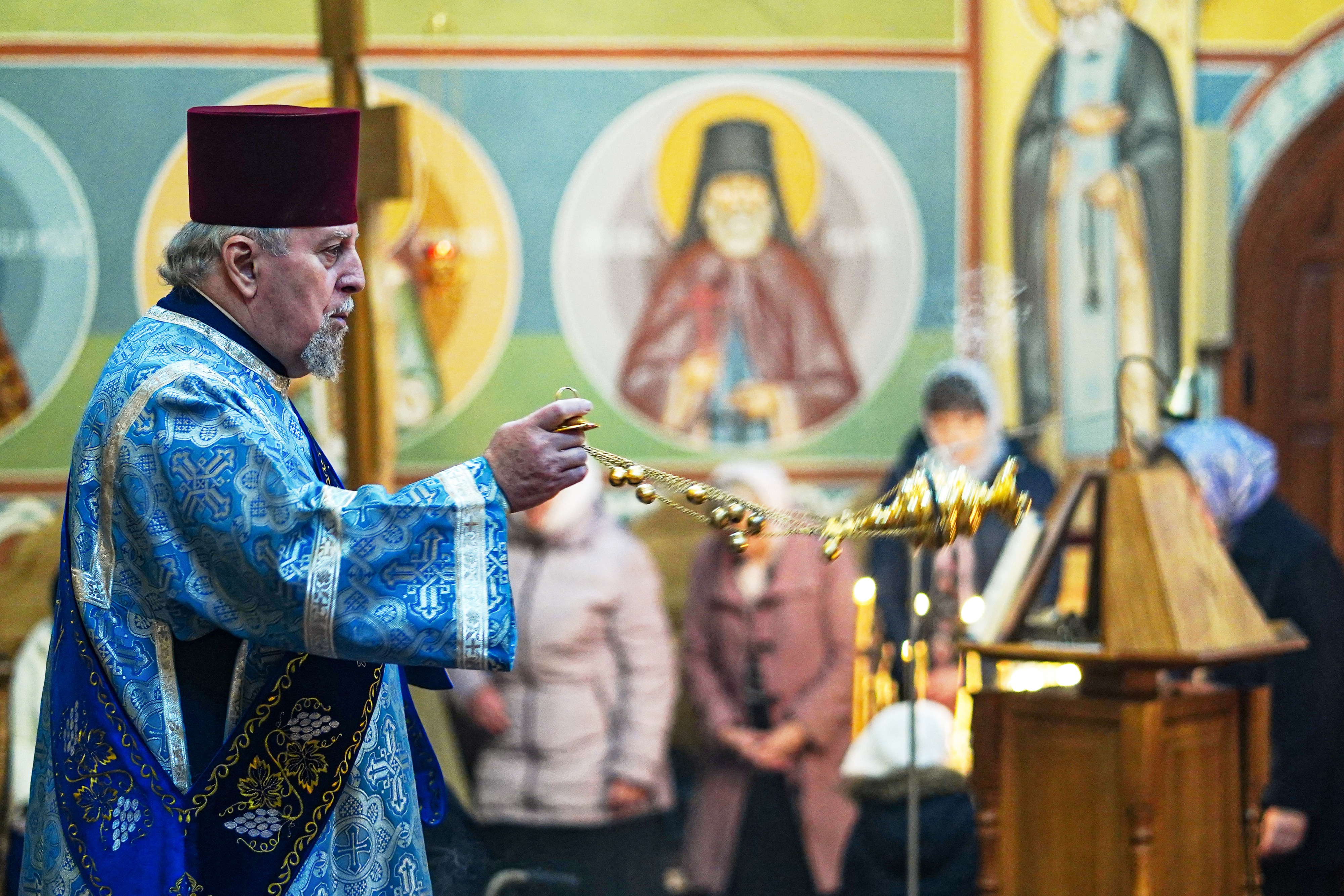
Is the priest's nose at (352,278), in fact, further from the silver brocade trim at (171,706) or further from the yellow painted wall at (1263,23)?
the yellow painted wall at (1263,23)

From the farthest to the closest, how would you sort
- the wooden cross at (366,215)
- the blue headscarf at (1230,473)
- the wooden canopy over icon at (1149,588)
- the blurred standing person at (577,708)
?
the blurred standing person at (577,708)
the blue headscarf at (1230,473)
the wooden cross at (366,215)
the wooden canopy over icon at (1149,588)

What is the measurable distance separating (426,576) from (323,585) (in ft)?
0.41

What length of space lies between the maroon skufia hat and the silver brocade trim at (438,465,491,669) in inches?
16.0

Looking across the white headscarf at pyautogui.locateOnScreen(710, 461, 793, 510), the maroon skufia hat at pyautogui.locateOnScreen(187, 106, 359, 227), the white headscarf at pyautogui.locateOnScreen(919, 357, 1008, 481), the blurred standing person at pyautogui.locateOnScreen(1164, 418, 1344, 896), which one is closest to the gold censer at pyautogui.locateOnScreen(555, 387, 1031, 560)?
the maroon skufia hat at pyautogui.locateOnScreen(187, 106, 359, 227)

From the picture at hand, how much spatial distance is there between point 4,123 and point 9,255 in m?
0.48

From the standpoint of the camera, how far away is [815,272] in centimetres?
631

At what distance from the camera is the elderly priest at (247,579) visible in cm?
192

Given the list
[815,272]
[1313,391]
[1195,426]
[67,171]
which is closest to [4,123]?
[67,171]

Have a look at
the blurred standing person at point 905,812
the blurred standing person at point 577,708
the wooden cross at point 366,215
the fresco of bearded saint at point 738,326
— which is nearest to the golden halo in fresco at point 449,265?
the fresco of bearded saint at point 738,326

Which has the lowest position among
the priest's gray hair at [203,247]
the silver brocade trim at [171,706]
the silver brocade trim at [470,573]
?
the silver brocade trim at [171,706]

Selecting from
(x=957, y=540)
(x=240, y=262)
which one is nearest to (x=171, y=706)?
(x=240, y=262)

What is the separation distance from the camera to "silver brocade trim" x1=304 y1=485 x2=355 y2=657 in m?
1.89

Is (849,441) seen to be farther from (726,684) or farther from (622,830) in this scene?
(622,830)

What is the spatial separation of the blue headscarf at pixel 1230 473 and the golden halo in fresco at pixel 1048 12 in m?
2.02
